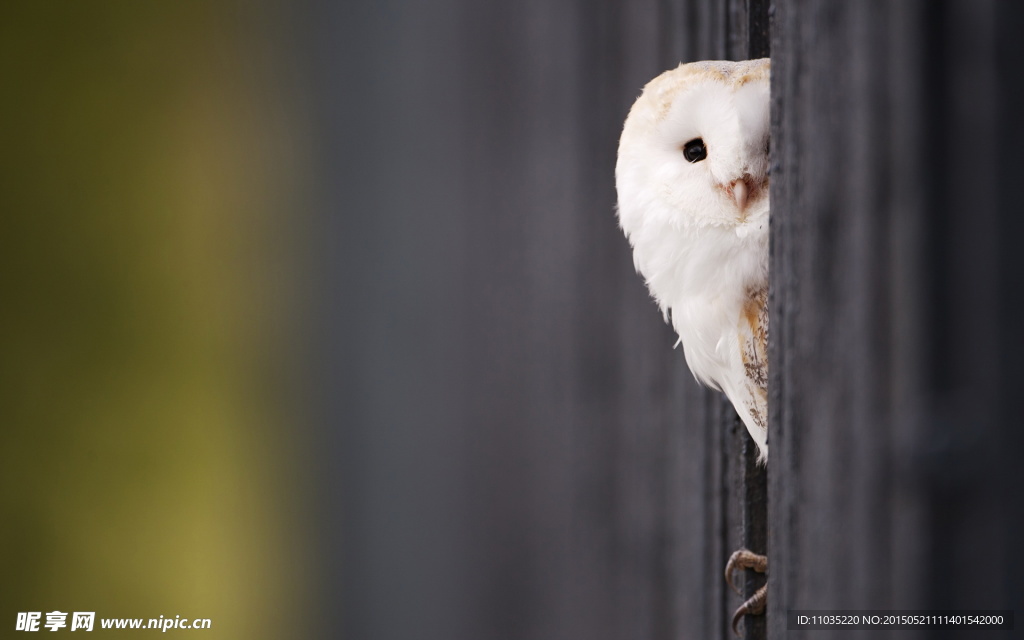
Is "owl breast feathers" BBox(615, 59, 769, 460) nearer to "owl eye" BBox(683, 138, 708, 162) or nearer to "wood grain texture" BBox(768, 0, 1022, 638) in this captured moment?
"owl eye" BBox(683, 138, 708, 162)

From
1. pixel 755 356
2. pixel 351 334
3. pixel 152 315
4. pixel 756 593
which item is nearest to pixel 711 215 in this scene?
pixel 755 356

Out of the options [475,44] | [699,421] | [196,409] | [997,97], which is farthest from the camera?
[196,409]

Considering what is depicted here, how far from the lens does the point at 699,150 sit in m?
0.58

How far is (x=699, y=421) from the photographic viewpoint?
0.74 m

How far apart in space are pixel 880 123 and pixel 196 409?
1.25 metres

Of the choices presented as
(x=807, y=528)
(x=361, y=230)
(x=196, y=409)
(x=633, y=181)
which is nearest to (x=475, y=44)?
(x=361, y=230)

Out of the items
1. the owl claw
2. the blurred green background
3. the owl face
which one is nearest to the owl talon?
the owl claw

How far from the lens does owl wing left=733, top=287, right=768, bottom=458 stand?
55 centimetres

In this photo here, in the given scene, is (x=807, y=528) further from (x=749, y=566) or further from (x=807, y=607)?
(x=749, y=566)

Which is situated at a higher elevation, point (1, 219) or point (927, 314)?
point (1, 219)

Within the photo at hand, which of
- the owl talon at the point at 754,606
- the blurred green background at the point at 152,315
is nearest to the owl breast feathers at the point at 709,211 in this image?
the owl talon at the point at 754,606

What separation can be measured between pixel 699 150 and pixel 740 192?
7cm

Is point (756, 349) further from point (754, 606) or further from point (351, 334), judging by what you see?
point (351, 334)

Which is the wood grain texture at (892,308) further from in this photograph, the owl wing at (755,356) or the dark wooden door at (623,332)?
the owl wing at (755,356)
